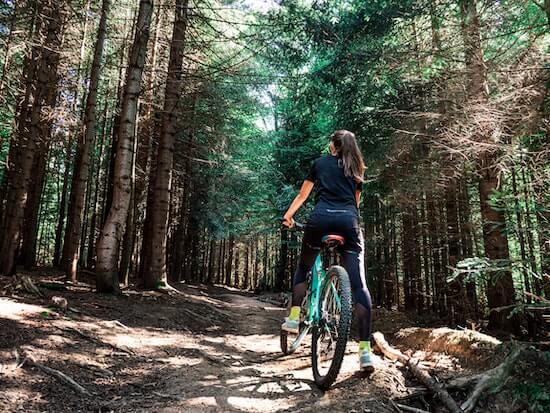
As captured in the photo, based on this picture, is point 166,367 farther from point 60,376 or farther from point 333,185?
point 333,185

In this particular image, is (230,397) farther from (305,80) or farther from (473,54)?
(305,80)

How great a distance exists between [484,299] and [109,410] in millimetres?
11130

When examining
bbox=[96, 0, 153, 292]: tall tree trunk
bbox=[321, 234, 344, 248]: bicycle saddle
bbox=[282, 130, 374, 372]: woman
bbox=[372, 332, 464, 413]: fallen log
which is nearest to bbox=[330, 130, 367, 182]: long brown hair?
bbox=[282, 130, 374, 372]: woman

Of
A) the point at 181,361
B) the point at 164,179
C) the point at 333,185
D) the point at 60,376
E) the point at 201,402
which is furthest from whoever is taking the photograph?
the point at 164,179

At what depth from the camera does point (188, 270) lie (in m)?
23.1

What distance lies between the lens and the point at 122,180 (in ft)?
26.6

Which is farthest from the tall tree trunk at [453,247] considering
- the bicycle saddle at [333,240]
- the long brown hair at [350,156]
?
the bicycle saddle at [333,240]

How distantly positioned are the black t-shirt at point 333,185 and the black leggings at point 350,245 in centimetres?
10

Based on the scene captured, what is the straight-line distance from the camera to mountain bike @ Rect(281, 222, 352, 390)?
3607 mm

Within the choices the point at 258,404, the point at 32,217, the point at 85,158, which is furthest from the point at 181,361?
the point at 32,217

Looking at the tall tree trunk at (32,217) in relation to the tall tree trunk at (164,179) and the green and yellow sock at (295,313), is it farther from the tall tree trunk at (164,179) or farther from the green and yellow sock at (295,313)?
the green and yellow sock at (295,313)

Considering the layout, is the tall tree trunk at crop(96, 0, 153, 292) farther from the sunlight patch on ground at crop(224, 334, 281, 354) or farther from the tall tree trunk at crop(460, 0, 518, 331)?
the tall tree trunk at crop(460, 0, 518, 331)

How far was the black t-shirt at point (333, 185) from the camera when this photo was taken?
414cm

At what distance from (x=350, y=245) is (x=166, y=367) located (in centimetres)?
250
